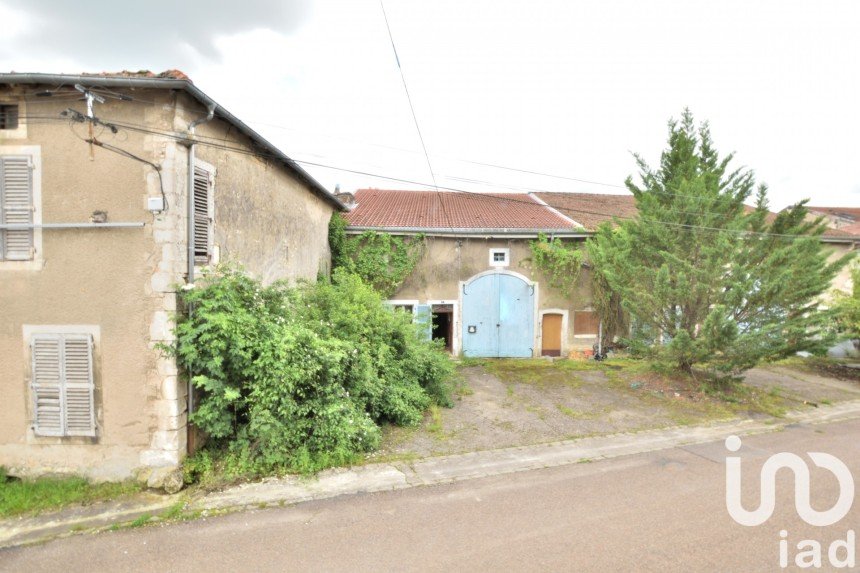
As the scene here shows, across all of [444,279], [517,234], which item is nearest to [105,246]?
[444,279]

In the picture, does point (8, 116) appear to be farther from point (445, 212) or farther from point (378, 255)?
point (445, 212)

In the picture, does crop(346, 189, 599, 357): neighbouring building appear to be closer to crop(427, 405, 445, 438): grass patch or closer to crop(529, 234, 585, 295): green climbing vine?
crop(529, 234, 585, 295): green climbing vine

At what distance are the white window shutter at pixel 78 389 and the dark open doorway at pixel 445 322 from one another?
9164mm

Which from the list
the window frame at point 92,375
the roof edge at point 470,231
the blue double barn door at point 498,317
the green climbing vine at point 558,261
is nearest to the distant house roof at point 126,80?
the window frame at point 92,375

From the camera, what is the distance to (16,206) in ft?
17.5

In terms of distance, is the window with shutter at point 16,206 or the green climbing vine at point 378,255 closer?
the window with shutter at point 16,206

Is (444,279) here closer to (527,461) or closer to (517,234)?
(517,234)

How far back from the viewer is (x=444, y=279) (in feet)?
44.7

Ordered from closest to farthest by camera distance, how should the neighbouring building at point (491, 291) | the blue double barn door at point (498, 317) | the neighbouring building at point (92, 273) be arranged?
the neighbouring building at point (92, 273), the neighbouring building at point (491, 291), the blue double barn door at point (498, 317)

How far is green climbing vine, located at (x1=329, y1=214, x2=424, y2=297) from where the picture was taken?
1302cm

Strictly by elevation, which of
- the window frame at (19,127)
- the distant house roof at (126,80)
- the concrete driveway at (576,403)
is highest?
the distant house roof at (126,80)

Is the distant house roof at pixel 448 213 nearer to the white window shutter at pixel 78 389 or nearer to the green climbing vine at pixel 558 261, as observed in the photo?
the green climbing vine at pixel 558 261

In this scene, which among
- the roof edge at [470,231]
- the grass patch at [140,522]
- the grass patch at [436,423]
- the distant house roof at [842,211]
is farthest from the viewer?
Answer: the distant house roof at [842,211]

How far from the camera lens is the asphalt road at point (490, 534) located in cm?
390
